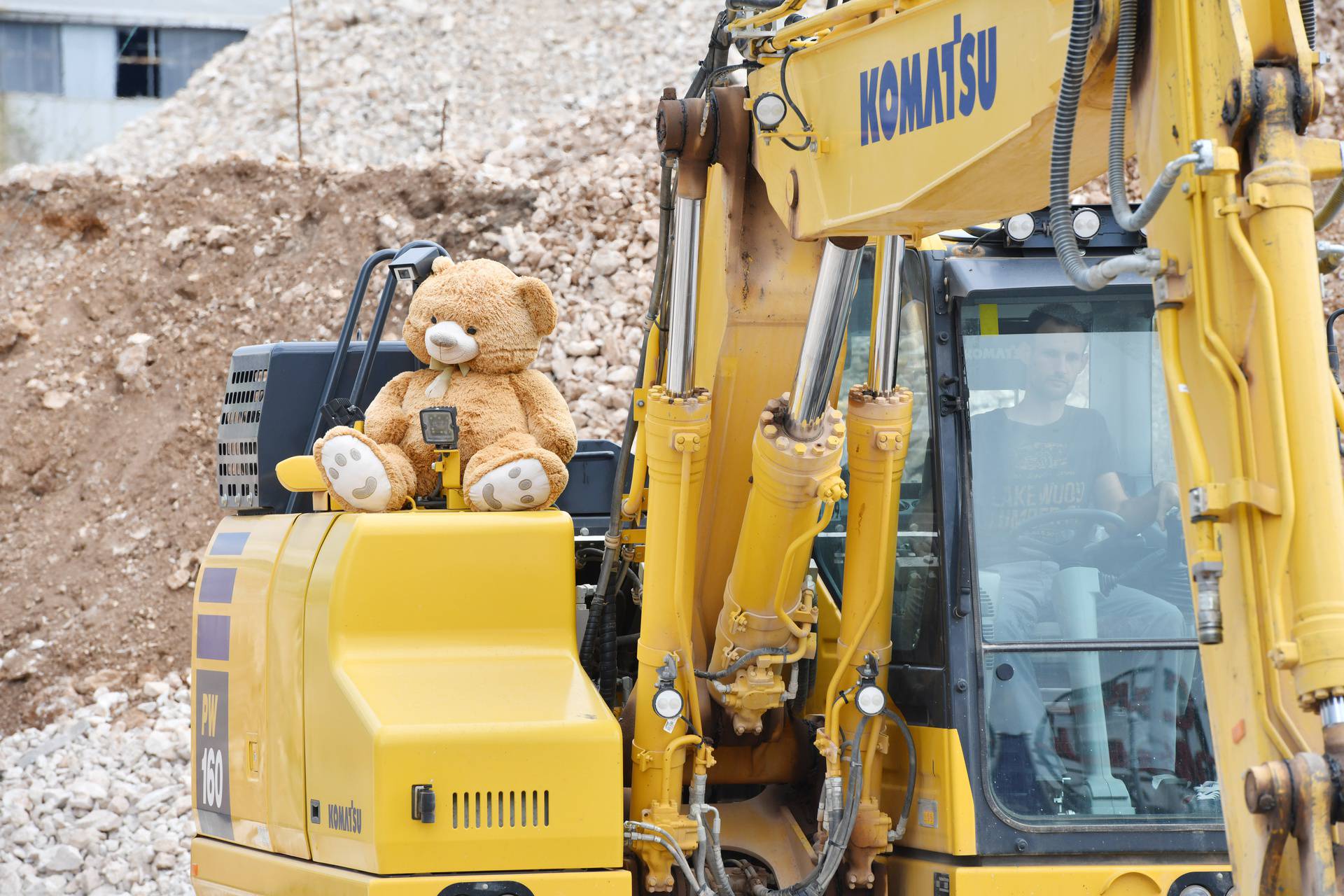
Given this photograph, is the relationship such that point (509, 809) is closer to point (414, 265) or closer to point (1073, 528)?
point (1073, 528)

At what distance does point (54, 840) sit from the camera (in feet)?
24.6

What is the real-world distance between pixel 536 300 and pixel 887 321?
117 cm

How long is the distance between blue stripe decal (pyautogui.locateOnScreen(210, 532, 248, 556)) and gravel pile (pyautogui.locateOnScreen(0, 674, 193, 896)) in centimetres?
321

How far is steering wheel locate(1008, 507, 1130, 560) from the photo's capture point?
3844 millimetres

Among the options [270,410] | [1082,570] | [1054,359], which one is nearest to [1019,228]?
[1054,359]

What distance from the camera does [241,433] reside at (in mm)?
4977

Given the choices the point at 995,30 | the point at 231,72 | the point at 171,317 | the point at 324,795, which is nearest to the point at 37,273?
the point at 171,317

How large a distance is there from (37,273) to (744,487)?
35.3ft

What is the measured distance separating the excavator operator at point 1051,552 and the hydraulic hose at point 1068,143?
150 centimetres

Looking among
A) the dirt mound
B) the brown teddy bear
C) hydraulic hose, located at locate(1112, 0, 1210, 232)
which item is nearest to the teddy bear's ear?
the brown teddy bear

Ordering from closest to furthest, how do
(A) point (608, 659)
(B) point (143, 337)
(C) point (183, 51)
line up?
(A) point (608, 659) < (B) point (143, 337) < (C) point (183, 51)

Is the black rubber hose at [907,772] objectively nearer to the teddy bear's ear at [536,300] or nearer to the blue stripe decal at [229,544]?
the teddy bear's ear at [536,300]

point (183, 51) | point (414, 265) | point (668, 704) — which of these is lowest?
point (668, 704)

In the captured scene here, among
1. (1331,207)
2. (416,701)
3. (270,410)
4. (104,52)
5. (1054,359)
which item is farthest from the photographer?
(104,52)
